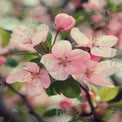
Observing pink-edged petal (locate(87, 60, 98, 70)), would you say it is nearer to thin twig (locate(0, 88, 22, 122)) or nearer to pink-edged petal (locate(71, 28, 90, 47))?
pink-edged petal (locate(71, 28, 90, 47))

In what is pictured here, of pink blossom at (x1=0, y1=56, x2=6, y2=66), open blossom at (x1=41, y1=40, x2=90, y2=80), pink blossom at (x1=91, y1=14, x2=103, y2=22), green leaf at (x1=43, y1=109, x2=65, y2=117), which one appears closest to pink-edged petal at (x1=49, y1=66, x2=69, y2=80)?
open blossom at (x1=41, y1=40, x2=90, y2=80)

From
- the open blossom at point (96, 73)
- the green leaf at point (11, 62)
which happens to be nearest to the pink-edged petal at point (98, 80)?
the open blossom at point (96, 73)

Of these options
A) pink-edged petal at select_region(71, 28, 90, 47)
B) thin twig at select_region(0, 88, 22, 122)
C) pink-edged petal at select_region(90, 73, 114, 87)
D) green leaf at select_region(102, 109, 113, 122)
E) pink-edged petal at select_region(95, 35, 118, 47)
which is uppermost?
pink-edged petal at select_region(71, 28, 90, 47)

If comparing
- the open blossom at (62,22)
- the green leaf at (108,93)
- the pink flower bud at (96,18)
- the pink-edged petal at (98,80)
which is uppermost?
the open blossom at (62,22)

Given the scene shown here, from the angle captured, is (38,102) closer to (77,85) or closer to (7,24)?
(77,85)

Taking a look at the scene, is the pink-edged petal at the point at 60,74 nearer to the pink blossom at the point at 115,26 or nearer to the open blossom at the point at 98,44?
the open blossom at the point at 98,44

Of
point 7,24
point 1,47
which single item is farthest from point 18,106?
point 7,24
